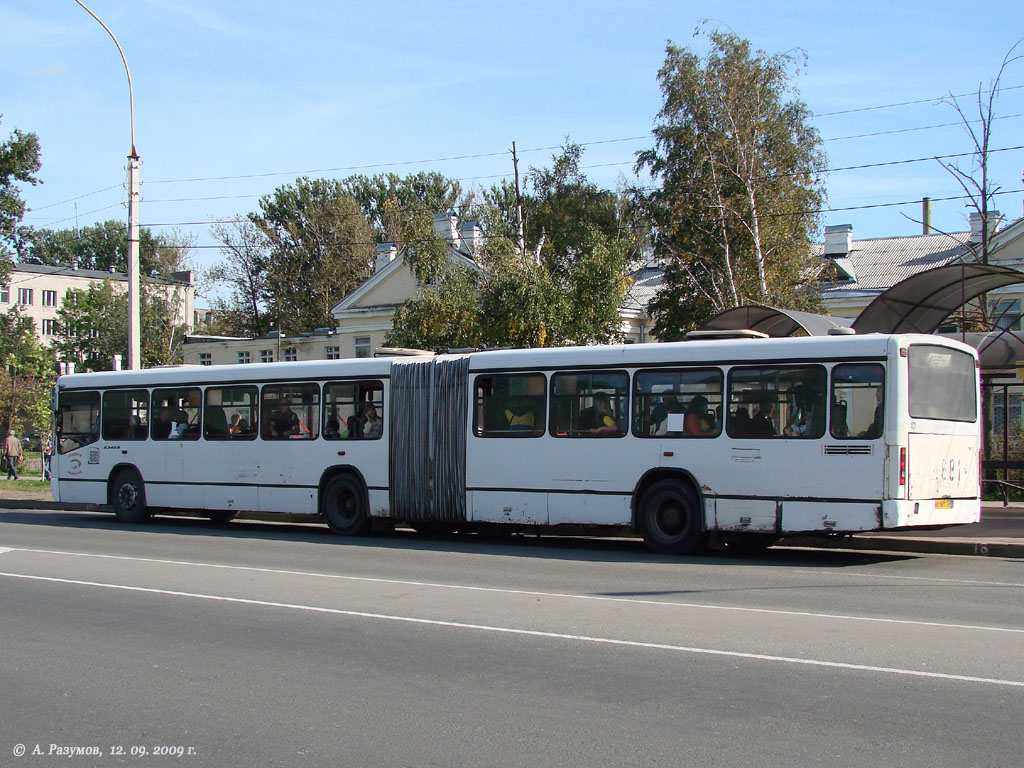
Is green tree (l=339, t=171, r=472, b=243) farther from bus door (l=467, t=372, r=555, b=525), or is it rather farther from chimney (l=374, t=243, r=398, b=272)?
Result: bus door (l=467, t=372, r=555, b=525)

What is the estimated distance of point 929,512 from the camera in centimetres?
A: 1337

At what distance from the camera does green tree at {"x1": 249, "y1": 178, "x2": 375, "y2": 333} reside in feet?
237

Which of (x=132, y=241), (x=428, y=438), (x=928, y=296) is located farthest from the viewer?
(x=132, y=241)

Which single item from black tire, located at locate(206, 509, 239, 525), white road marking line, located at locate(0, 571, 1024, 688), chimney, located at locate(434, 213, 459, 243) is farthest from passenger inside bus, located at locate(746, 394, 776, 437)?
chimney, located at locate(434, 213, 459, 243)

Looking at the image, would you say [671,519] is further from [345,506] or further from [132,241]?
[132,241]

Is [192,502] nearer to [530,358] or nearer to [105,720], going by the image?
[530,358]

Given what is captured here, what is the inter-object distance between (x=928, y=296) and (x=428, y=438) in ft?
30.7

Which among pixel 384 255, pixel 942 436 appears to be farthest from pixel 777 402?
pixel 384 255

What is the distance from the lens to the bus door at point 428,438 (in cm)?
1686

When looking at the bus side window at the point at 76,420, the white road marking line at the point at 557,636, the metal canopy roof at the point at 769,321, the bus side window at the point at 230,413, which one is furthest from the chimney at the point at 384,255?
the white road marking line at the point at 557,636

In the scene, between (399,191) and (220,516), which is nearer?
(220,516)

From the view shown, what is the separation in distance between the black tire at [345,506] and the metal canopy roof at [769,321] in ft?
25.8

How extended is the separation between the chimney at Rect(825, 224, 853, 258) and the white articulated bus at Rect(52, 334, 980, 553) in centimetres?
3279

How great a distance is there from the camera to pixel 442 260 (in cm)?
3328
